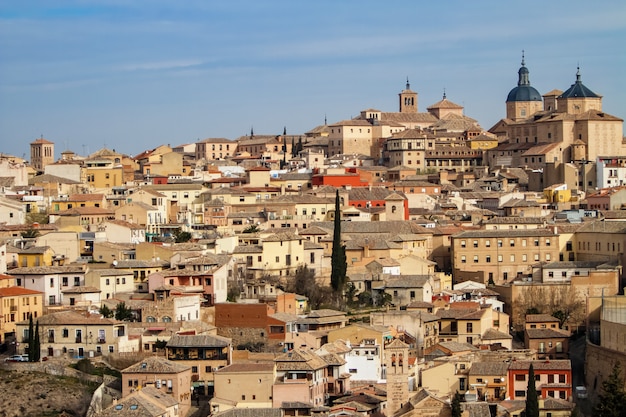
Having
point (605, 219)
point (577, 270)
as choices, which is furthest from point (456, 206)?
point (577, 270)

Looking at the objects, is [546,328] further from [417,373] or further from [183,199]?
[183,199]

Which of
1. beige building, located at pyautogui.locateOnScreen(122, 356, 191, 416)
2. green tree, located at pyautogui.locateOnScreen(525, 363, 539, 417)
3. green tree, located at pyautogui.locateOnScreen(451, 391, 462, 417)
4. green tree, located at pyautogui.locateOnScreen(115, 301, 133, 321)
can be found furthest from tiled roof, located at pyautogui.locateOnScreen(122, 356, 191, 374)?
green tree, located at pyautogui.locateOnScreen(525, 363, 539, 417)

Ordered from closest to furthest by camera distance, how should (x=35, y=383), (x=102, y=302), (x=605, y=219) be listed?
(x=35, y=383), (x=102, y=302), (x=605, y=219)

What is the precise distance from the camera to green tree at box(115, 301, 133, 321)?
42.3 metres

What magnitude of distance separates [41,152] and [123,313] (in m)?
37.0

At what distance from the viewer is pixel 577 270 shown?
1967 inches

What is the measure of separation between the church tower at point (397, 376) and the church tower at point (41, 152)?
1632 inches

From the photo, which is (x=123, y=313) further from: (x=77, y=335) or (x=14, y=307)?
(x=14, y=307)

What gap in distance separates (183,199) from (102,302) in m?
17.8

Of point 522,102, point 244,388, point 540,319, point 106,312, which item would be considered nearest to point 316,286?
point 540,319

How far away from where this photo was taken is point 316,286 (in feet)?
157

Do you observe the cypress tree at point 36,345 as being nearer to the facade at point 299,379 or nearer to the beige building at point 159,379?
the beige building at point 159,379

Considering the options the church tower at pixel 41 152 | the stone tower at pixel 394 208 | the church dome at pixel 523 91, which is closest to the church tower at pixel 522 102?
the church dome at pixel 523 91

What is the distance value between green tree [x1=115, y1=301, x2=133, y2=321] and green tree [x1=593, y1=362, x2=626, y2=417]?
12.4 meters
